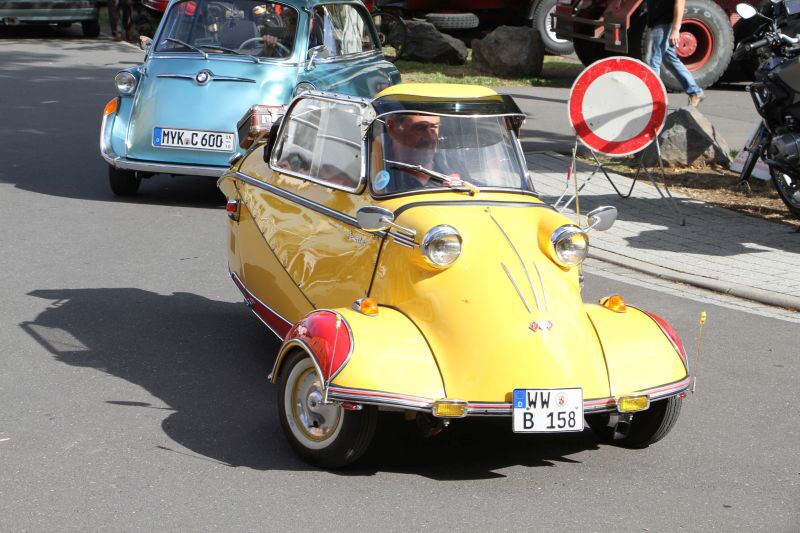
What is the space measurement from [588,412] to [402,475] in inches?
33.4

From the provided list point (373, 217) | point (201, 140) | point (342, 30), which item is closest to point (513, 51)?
point (342, 30)

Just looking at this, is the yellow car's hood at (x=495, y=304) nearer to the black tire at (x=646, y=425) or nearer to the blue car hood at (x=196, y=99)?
the black tire at (x=646, y=425)

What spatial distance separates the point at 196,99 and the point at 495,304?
6.18 meters

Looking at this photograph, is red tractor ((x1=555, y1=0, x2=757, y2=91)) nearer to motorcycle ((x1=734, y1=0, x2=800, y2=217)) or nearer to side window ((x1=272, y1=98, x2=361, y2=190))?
motorcycle ((x1=734, y1=0, x2=800, y2=217))

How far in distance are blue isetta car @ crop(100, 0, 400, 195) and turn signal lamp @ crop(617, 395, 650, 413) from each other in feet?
18.9

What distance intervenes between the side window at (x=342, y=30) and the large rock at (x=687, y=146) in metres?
3.22

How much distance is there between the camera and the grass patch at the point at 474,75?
19172mm

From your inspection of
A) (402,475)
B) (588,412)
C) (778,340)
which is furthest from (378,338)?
(778,340)

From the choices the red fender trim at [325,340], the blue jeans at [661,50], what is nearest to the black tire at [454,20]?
the blue jeans at [661,50]

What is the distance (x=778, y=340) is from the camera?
299 inches

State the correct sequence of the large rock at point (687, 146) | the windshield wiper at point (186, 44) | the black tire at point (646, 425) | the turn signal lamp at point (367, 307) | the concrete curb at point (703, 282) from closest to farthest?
1. the turn signal lamp at point (367, 307)
2. the black tire at point (646, 425)
3. the concrete curb at point (703, 282)
4. the windshield wiper at point (186, 44)
5. the large rock at point (687, 146)

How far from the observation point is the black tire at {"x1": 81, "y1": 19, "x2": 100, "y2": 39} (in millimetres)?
24391

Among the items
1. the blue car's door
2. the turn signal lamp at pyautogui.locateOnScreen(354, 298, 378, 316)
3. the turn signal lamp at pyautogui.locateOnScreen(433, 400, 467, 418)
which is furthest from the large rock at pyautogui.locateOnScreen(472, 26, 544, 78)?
the turn signal lamp at pyautogui.locateOnScreen(433, 400, 467, 418)

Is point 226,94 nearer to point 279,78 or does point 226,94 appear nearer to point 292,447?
point 279,78
